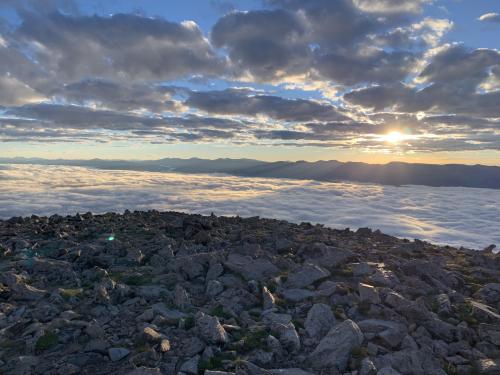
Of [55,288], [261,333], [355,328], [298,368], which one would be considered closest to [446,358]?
[355,328]

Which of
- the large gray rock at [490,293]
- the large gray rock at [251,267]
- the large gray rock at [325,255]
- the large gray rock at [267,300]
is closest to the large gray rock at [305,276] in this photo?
the large gray rock at [251,267]

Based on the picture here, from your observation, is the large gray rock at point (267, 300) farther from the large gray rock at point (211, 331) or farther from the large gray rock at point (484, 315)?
the large gray rock at point (484, 315)

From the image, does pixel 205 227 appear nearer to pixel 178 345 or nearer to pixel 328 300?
pixel 328 300

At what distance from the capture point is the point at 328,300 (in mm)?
14781

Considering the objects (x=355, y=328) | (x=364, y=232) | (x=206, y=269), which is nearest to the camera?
(x=355, y=328)

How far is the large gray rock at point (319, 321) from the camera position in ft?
39.8

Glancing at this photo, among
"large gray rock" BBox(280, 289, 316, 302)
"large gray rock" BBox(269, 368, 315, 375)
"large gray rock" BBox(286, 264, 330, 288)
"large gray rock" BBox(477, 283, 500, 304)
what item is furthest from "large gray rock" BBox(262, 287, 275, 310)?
"large gray rock" BBox(477, 283, 500, 304)

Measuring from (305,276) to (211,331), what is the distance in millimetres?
6439

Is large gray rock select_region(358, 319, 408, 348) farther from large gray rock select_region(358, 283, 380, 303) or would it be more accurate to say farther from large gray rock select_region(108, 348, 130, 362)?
large gray rock select_region(108, 348, 130, 362)

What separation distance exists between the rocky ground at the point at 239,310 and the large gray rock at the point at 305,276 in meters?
0.04

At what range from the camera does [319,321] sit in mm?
12500

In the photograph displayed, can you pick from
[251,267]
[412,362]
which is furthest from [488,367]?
[251,267]

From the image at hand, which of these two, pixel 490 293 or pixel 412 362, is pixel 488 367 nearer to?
pixel 412 362

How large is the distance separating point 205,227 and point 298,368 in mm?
17609
